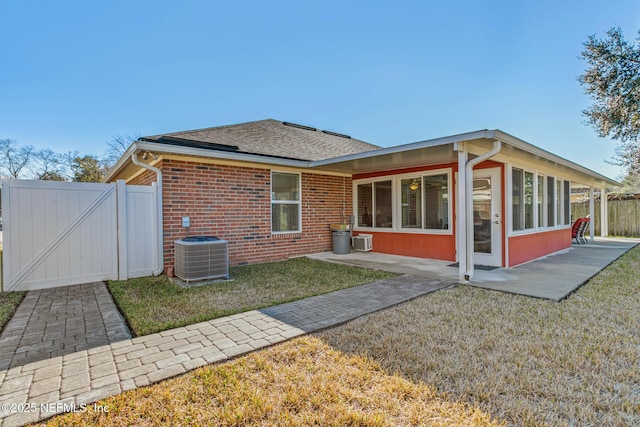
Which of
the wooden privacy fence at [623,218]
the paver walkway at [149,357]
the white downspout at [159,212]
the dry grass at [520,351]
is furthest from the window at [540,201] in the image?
the wooden privacy fence at [623,218]

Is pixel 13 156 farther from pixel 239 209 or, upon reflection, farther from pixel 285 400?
pixel 285 400

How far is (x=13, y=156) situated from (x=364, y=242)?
91.0 ft

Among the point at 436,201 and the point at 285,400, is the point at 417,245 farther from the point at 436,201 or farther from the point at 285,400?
the point at 285,400

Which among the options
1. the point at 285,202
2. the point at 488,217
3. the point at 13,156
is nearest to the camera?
the point at 488,217

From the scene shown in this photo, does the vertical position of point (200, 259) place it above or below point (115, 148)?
below

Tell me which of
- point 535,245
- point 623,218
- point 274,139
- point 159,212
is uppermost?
A: point 274,139

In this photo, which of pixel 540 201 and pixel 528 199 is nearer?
pixel 528 199

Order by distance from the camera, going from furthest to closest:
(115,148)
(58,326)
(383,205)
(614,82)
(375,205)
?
(115,148), (614,82), (375,205), (383,205), (58,326)

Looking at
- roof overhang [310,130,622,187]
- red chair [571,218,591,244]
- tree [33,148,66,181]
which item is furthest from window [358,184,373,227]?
tree [33,148,66,181]

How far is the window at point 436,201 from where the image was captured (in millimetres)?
7730

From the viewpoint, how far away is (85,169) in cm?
2286

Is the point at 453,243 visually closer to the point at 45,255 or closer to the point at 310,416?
the point at 310,416

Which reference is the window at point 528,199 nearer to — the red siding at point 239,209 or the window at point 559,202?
the window at point 559,202

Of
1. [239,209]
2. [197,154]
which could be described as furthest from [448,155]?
[197,154]
